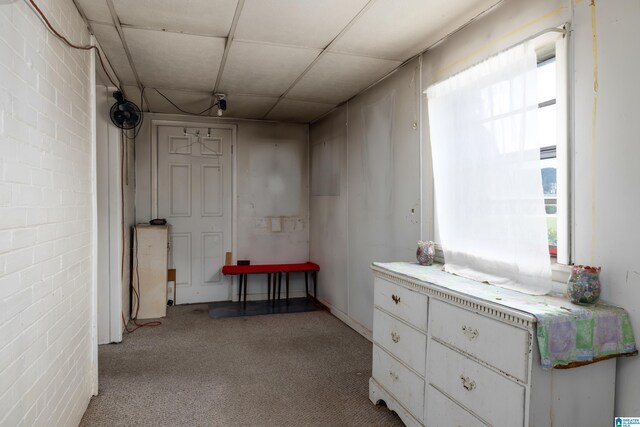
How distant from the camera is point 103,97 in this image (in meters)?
3.71

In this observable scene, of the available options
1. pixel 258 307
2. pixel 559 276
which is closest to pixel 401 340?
pixel 559 276

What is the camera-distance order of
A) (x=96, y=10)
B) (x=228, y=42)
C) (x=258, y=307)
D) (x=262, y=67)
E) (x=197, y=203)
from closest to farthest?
(x=96, y=10) → (x=228, y=42) → (x=262, y=67) → (x=258, y=307) → (x=197, y=203)

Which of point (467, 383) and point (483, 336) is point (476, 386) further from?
point (483, 336)

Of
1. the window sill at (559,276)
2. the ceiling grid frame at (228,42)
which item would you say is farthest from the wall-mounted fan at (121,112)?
the window sill at (559,276)

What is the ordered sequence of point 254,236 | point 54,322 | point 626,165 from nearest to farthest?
point 626,165, point 54,322, point 254,236

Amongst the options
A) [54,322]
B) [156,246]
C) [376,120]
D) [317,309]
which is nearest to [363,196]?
[376,120]

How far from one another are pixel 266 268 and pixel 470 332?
377 cm

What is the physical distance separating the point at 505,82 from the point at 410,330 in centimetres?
153

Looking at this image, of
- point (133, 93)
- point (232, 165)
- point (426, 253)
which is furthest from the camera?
point (232, 165)

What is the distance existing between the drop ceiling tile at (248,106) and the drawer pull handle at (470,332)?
3380 millimetres

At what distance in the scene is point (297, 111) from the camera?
507 cm

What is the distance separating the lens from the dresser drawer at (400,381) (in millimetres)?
2260

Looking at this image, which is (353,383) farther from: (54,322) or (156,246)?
(156,246)

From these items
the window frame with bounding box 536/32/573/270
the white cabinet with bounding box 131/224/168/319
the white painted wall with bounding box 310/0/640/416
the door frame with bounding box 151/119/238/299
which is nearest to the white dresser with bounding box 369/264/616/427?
the white painted wall with bounding box 310/0/640/416
